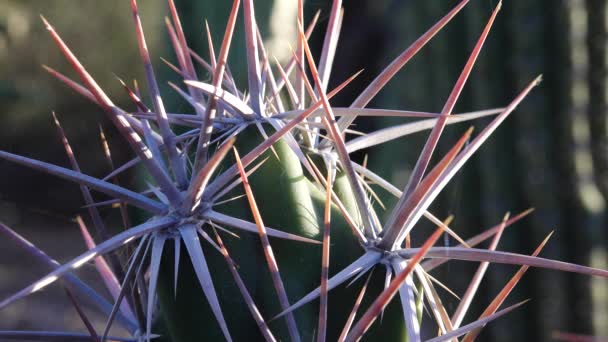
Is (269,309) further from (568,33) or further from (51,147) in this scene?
(51,147)

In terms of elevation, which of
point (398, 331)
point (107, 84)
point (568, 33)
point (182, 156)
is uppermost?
point (107, 84)

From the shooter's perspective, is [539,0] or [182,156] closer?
[182,156]

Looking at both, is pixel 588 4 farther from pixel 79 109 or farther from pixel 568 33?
pixel 79 109

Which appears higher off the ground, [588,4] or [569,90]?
[588,4]

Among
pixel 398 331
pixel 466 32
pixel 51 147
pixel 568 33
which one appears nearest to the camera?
pixel 398 331

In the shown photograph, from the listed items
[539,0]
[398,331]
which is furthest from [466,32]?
[398,331]

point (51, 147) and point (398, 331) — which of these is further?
point (51, 147)

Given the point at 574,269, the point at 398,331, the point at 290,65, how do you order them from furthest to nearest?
the point at 290,65, the point at 398,331, the point at 574,269

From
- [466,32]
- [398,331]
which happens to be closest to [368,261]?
[398,331]

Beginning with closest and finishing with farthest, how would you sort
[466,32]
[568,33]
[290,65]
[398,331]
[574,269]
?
[574,269] → [398,331] → [290,65] → [568,33] → [466,32]
